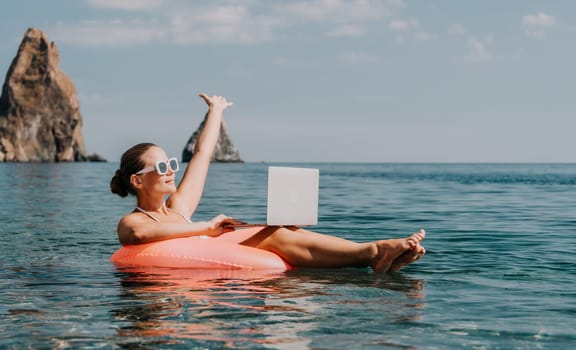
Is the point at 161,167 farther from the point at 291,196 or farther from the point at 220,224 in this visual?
the point at 291,196

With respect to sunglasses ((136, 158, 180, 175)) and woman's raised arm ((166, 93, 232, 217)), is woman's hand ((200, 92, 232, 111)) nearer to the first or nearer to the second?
woman's raised arm ((166, 93, 232, 217))

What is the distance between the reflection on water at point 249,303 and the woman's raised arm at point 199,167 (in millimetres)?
874

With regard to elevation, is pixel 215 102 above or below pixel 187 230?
above

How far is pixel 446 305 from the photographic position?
5.32 metres

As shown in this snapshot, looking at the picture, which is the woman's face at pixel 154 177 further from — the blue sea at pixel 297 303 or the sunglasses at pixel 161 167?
the blue sea at pixel 297 303

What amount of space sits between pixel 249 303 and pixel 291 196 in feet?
3.93

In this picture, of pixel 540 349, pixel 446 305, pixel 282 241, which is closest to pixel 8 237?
pixel 282 241

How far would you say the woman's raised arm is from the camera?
739cm

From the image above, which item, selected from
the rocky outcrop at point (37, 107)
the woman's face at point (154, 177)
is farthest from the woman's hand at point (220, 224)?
the rocky outcrop at point (37, 107)

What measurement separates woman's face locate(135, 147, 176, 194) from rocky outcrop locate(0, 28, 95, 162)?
127058mm

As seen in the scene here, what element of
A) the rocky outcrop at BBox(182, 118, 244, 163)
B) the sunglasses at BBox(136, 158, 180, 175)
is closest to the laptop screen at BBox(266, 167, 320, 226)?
the sunglasses at BBox(136, 158, 180, 175)

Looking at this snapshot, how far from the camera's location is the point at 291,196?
6.18 metres

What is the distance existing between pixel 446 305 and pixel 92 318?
261 centimetres

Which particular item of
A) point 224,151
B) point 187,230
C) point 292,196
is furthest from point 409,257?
point 224,151
